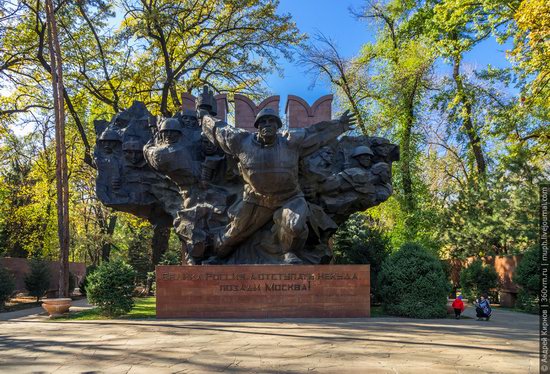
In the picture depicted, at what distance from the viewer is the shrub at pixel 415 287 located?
11.9 metres

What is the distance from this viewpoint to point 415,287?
12070mm

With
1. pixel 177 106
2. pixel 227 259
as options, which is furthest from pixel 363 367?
pixel 177 106

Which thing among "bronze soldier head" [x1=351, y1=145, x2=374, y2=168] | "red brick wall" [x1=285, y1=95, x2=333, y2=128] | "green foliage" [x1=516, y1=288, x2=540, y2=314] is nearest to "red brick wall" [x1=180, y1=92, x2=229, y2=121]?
"red brick wall" [x1=285, y1=95, x2=333, y2=128]

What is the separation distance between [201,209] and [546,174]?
1827 cm

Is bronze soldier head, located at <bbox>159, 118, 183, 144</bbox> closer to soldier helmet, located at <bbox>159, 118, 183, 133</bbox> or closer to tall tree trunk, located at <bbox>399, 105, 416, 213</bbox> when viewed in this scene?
soldier helmet, located at <bbox>159, 118, 183, 133</bbox>

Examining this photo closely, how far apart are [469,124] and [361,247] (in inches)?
521

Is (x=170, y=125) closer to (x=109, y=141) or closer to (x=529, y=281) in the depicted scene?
(x=109, y=141)

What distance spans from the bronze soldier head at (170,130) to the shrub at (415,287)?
7.53m

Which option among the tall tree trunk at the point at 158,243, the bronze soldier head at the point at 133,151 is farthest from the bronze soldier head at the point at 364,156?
the tall tree trunk at the point at 158,243

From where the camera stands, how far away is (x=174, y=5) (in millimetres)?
23484

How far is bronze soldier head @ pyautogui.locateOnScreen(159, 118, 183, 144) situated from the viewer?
12940 millimetres

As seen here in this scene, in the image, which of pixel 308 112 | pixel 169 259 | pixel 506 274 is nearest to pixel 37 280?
pixel 169 259

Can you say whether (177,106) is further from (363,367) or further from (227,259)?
(363,367)

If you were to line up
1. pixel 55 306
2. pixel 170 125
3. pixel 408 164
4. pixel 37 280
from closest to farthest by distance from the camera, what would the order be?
pixel 55 306 → pixel 170 125 → pixel 37 280 → pixel 408 164
